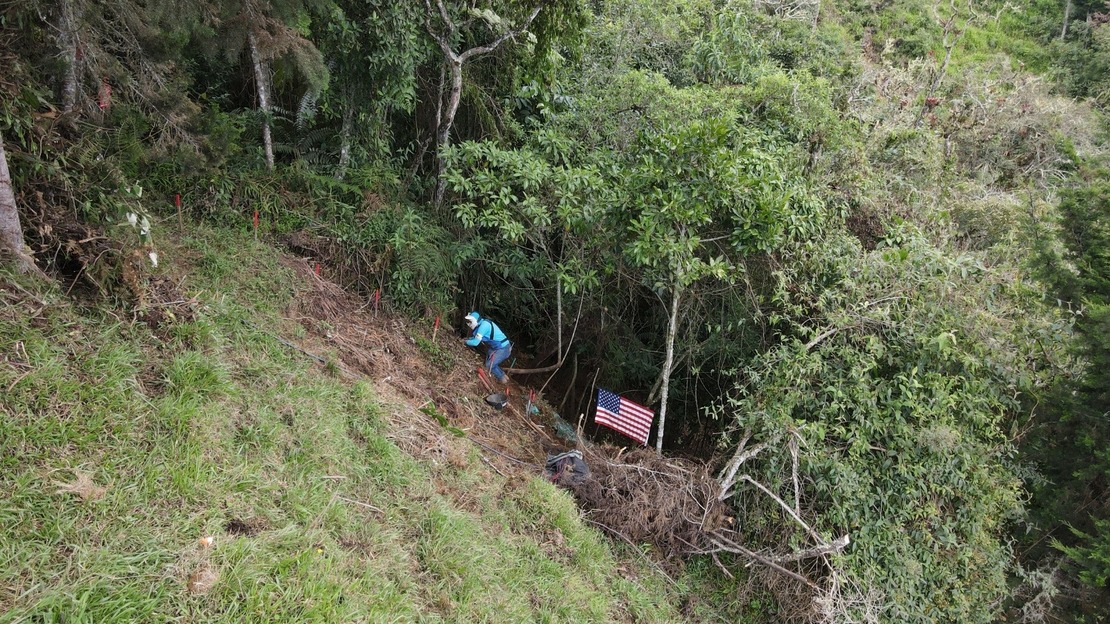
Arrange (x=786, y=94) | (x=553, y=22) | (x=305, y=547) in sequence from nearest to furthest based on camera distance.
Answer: (x=305, y=547)
(x=553, y=22)
(x=786, y=94)

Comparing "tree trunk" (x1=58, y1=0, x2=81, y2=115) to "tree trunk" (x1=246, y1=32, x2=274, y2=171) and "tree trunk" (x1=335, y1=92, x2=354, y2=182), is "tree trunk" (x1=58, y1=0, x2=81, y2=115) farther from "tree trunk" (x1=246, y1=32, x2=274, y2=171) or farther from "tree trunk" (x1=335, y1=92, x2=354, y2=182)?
"tree trunk" (x1=335, y1=92, x2=354, y2=182)

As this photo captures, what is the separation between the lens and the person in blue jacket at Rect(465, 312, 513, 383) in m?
8.20

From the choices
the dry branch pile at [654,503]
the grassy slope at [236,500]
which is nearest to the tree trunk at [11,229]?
the grassy slope at [236,500]

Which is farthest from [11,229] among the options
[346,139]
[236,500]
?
[346,139]

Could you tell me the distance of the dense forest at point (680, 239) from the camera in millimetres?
4777

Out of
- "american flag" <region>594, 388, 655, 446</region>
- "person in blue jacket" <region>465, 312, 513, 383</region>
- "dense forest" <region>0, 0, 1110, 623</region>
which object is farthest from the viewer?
"person in blue jacket" <region>465, 312, 513, 383</region>

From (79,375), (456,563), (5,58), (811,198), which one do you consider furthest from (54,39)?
(811,198)

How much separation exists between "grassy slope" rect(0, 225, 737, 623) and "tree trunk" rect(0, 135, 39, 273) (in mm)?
198

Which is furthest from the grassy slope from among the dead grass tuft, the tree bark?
the tree bark

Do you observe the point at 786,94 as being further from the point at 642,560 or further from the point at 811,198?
the point at 642,560

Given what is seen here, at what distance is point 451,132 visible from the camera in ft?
28.9

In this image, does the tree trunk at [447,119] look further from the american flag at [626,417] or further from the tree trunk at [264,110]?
the american flag at [626,417]

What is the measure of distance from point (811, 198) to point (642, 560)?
12.8ft

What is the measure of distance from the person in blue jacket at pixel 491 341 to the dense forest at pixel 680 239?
41 centimetres
